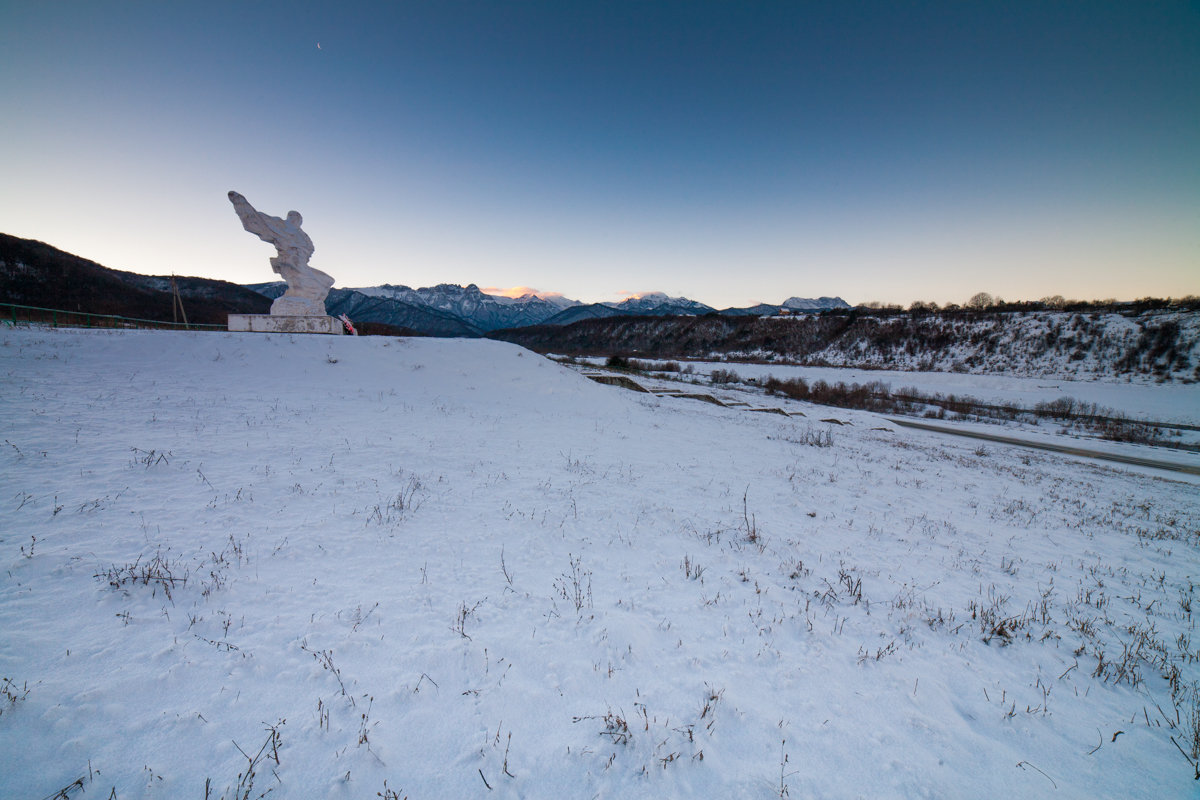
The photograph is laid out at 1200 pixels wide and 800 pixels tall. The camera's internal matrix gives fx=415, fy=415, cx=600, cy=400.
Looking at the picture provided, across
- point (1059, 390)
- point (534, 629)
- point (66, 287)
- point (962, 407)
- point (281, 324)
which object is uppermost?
point (66, 287)

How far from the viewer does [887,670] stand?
3799mm

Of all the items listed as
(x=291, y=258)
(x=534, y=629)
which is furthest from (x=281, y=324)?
(x=534, y=629)

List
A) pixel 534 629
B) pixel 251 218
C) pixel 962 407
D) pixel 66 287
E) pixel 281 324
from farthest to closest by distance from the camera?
1. pixel 66 287
2. pixel 962 407
3. pixel 281 324
4. pixel 251 218
5. pixel 534 629

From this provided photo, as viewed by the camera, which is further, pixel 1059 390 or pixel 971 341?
pixel 971 341

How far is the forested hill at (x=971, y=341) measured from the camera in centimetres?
4791

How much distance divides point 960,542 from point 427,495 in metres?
9.13

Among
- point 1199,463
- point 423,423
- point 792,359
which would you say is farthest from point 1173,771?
point 792,359

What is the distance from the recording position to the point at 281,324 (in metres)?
22.9

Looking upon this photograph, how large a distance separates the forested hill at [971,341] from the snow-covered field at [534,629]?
63.7 metres

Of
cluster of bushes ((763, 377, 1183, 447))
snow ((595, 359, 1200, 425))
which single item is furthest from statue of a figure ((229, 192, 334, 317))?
snow ((595, 359, 1200, 425))

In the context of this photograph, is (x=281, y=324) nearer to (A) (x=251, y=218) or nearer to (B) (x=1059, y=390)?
(A) (x=251, y=218)

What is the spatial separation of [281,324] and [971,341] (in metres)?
86.6

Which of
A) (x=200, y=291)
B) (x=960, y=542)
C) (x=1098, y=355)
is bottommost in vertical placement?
(x=960, y=542)

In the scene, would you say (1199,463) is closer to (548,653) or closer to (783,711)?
(783,711)
